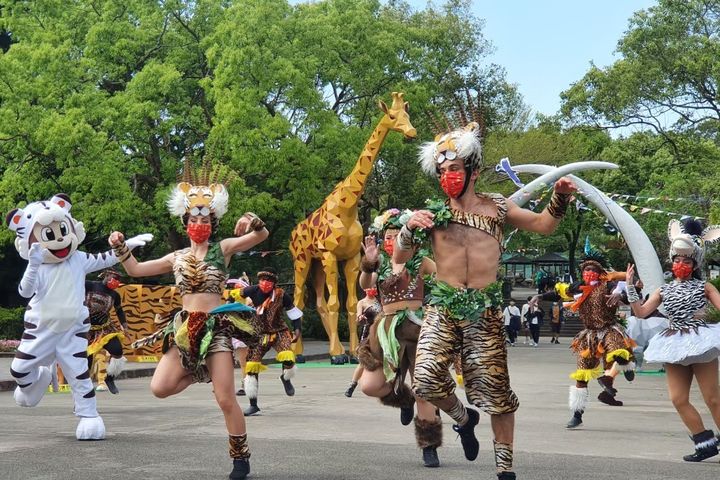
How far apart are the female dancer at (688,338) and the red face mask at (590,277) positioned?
12.0ft

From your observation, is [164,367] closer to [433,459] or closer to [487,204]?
[433,459]

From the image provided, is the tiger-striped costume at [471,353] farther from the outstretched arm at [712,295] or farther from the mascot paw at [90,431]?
the mascot paw at [90,431]

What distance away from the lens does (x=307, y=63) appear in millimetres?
32969

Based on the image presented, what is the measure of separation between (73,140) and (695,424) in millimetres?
23297

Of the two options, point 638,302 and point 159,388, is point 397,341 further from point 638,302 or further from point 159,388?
point 638,302

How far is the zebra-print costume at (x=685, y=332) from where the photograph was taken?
918 cm

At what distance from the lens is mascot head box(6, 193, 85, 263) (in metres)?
10.8

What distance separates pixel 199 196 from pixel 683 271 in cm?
411

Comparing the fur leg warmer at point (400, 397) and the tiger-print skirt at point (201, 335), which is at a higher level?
the tiger-print skirt at point (201, 335)

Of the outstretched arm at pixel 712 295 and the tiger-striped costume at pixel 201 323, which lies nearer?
the tiger-striped costume at pixel 201 323

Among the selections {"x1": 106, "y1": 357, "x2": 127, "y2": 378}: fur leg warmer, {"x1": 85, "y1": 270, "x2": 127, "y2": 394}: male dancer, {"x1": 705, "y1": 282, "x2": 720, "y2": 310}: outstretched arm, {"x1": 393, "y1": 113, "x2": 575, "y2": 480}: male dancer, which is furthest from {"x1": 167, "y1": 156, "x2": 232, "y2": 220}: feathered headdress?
{"x1": 106, "y1": 357, "x2": 127, "y2": 378}: fur leg warmer

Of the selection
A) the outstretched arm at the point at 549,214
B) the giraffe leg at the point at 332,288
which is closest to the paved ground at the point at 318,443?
the outstretched arm at the point at 549,214

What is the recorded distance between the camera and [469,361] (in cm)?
700

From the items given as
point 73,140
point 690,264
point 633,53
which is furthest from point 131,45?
point 690,264
